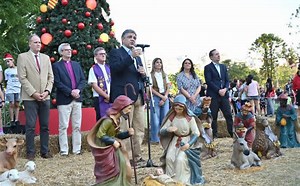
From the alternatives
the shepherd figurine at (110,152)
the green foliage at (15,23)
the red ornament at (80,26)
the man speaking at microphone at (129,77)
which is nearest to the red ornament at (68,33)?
the red ornament at (80,26)

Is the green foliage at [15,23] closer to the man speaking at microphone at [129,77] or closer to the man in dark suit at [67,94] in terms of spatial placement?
the man in dark suit at [67,94]

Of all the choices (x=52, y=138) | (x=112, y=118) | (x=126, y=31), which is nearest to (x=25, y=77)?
(x=52, y=138)

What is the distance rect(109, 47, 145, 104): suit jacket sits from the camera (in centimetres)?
580

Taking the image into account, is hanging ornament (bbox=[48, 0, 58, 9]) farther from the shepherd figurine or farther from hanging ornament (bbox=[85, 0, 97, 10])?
the shepherd figurine

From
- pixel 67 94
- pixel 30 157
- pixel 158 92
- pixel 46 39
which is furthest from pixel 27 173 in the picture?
pixel 46 39


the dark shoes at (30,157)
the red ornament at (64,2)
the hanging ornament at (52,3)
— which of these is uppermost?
the red ornament at (64,2)

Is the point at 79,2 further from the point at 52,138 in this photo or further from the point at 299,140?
the point at 299,140

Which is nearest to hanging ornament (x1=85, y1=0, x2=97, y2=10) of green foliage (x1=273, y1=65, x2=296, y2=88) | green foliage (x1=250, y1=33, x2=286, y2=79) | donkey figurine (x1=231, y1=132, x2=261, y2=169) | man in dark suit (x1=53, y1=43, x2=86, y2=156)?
man in dark suit (x1=53, y1=43, x2=86, y2=156)

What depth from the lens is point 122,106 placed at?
447 cm

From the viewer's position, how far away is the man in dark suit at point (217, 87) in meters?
8.22

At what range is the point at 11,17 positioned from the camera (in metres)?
18.5

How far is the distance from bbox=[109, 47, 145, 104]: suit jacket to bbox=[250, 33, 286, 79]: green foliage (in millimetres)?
33382

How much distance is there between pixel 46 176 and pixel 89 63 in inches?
155

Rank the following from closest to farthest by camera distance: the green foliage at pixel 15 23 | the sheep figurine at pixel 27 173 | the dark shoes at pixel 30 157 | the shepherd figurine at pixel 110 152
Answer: the shepherd figurine at pixel 110 152, the sheep figurine at pixel 27 173, the dark shoes at pixel 30 157, the green foliage at pixel 15 23
